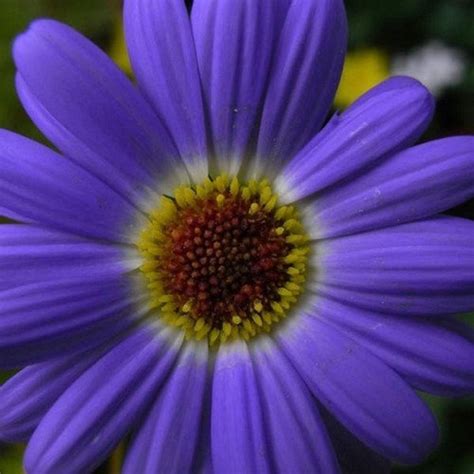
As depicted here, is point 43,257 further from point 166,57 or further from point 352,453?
point 352,453

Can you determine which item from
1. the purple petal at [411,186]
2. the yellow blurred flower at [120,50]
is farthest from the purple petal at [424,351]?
the yellow blurred flower at [120,50]

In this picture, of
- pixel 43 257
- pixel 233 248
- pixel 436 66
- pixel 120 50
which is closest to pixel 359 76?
pixel 436 66

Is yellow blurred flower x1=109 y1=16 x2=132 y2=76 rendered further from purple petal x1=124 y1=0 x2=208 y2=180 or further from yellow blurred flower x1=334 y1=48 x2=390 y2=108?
purple petal x1=124 y1=0 x2=208 y2=180

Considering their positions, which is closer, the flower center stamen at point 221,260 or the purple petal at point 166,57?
the purple petal at point 166,57

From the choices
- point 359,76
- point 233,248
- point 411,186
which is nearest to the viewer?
point 411,186

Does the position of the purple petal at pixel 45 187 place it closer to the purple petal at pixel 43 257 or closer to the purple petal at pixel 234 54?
the purple petal at pixel 43 257
